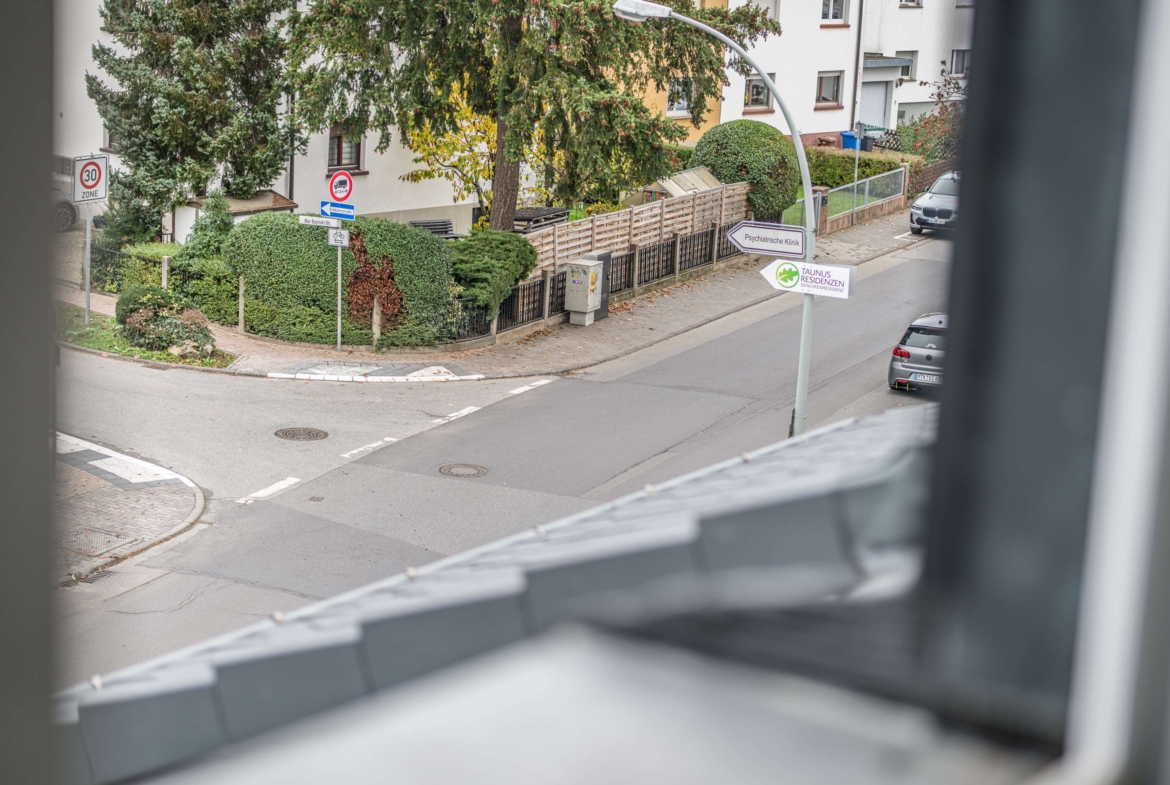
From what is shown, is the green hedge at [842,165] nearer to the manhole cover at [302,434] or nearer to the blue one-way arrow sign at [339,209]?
the blue one-way arrow sign at [339,209]

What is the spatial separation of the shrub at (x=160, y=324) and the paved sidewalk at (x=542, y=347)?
0.73 meters

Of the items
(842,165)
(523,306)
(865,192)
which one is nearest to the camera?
(523,306)

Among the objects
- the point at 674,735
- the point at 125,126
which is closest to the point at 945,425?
the point at 674,735

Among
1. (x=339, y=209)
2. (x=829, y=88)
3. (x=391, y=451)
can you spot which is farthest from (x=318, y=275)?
(x=829, y=88)

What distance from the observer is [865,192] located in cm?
3678

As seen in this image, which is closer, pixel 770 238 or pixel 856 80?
pixel 770 238

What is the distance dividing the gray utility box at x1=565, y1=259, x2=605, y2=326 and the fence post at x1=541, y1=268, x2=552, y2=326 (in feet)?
1.63

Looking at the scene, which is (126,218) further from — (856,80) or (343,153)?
(856,80)

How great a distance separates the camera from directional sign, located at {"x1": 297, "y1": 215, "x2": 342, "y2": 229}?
20.9m

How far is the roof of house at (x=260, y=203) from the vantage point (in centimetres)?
2796

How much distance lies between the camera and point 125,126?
2639 cm

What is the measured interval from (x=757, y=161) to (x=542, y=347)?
40.5ft

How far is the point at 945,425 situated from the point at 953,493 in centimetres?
4

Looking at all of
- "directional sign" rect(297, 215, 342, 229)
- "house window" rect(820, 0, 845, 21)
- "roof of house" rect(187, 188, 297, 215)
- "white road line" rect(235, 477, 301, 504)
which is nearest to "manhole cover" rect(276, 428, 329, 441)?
"white road line" rect(235, 477, 301, 504)
